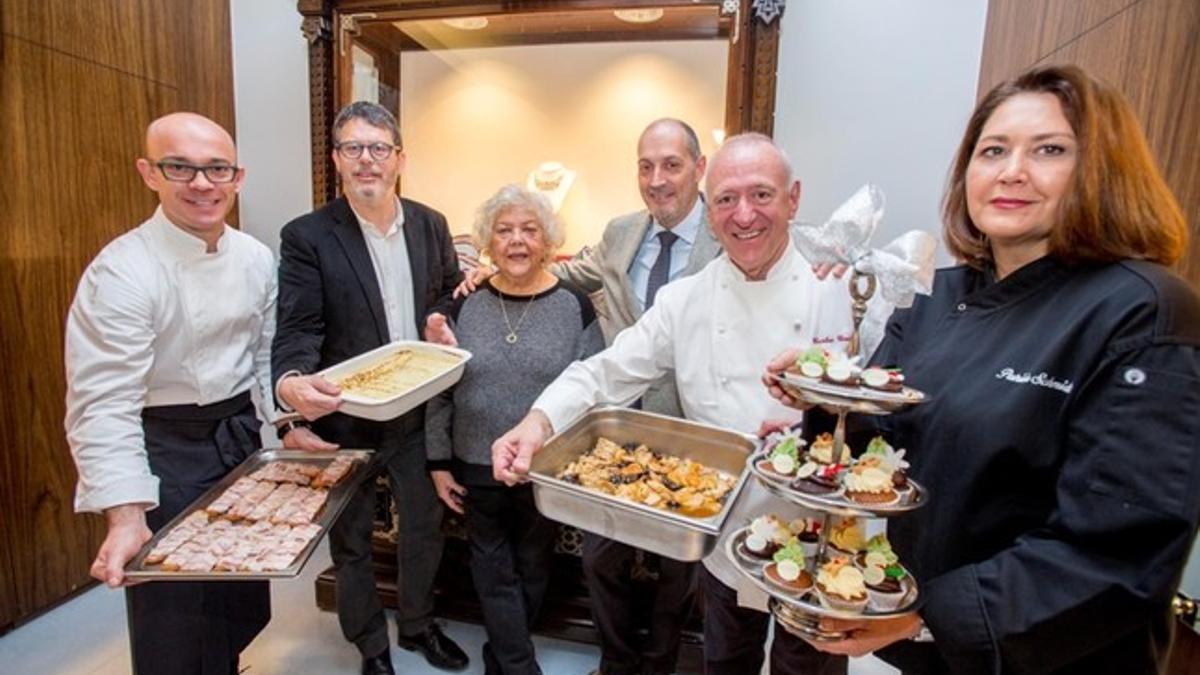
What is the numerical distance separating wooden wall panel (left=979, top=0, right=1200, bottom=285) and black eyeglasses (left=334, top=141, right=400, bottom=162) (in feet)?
5.49

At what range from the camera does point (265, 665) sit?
2066mm

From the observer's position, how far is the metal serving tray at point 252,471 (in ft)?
3.96

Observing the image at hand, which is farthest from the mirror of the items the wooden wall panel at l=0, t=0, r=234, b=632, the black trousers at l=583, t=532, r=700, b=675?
the black trousers at l=583, t=532, r=700, b=675

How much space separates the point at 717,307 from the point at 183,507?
1.47m

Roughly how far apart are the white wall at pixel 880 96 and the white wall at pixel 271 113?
223 cm

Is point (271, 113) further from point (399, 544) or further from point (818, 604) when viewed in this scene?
point (818, 604)

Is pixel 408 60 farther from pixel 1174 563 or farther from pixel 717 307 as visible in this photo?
pixel 1174 563

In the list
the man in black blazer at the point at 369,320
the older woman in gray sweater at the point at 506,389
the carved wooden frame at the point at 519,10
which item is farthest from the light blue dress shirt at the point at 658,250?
the man in black blazer at the point at 369,320

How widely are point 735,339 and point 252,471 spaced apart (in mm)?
1382

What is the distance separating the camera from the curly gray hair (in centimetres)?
181

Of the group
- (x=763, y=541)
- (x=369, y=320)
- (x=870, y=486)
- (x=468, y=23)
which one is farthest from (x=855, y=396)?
(x=468, y=23)

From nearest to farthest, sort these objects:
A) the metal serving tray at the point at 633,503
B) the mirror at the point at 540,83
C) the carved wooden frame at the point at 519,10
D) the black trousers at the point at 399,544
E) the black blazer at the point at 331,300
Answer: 1. the metal serving tray at the point at 633,503
2. the black blazer at the point at 331,300
3. the black trousers at the point at 399,544
4. the carved wooden frame at the point at 519,10
5. the mirror at the point at 540,83

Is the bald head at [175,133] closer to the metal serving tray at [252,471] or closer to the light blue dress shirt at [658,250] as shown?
Result: the metal serving tray at [252,471]

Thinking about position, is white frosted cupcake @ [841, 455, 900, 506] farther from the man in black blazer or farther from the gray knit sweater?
the man in black blazer
